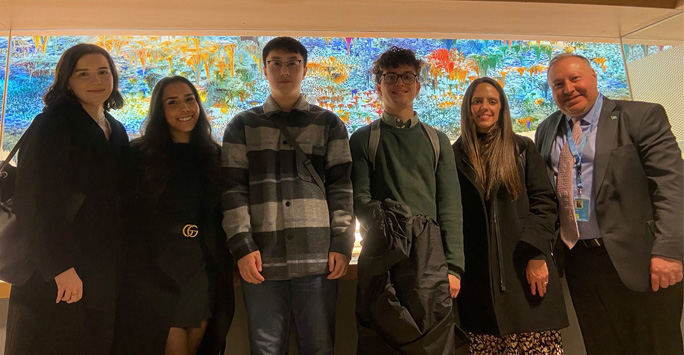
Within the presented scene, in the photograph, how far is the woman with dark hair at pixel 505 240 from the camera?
1.82m

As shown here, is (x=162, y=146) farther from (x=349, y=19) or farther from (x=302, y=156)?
(x=349, y=19)

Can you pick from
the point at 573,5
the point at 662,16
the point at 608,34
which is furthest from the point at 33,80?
the point at 662,16

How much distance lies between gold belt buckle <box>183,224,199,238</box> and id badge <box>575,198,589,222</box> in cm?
177

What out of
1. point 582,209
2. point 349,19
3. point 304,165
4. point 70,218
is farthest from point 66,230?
point 582,209

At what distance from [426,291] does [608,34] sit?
207cm

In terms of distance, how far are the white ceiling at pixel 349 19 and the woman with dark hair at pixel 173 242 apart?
0.51 metres

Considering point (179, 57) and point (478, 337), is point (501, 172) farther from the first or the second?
point (179, 57)

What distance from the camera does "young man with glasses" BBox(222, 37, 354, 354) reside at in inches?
65.6

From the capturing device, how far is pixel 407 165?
1821 millimetres

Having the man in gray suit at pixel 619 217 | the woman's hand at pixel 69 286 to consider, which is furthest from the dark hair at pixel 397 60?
the woman's hand at pixel 69 286

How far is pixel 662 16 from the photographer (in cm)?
229

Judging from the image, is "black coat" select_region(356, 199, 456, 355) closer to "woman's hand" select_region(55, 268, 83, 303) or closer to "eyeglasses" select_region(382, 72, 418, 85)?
"eyeglasses" select_region(382, 72, 418, 85)

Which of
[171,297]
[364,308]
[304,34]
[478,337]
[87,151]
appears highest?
[304,34]

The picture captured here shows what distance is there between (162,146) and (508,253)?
1.61 metres
